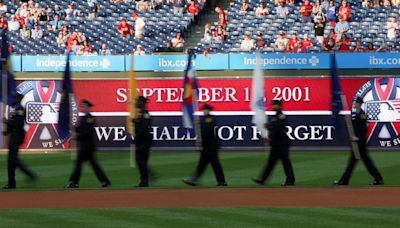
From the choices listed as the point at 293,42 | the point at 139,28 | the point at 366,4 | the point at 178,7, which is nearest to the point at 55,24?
the point at 139,28

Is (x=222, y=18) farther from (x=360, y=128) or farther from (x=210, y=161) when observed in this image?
(x=360, y=128)

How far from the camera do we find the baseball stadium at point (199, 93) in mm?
23438

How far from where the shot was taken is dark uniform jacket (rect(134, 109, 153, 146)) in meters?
22.9

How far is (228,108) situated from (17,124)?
16.1 meters

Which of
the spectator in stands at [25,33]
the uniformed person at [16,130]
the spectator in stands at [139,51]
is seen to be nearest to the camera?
the uniformed person at [16,130]

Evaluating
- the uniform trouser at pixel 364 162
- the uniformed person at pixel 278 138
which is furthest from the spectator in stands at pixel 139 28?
the uniform trouser at pixel 364 162

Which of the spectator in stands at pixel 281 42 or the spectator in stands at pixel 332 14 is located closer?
the spectator in stands at pixel 281 42

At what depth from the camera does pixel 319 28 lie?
1516 inches

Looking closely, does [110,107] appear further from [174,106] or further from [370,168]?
[370,168]

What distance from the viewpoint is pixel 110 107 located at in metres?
38.5

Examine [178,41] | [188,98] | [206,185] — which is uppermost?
[178,41]

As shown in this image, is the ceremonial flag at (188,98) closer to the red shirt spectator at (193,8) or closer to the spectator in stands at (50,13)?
the red shirt spectator at (193,8)

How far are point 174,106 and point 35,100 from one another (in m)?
4.89

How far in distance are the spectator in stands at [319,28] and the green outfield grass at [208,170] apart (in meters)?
4.59
